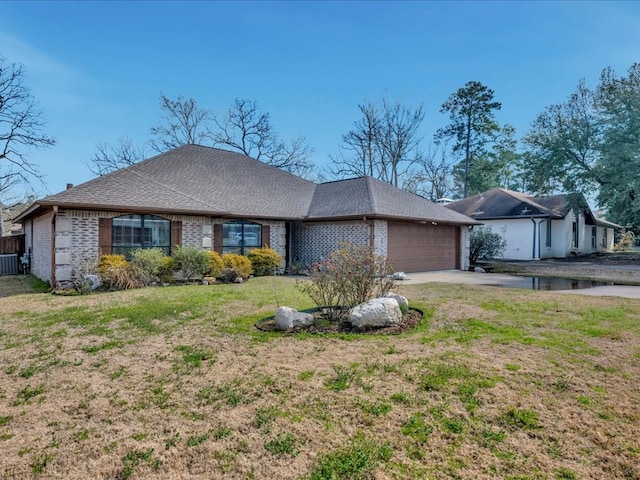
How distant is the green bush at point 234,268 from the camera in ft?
42.5

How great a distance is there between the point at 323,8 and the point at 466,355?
12.7 metres

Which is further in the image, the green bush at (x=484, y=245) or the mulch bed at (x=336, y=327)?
the green bush at (x=484, y=245)

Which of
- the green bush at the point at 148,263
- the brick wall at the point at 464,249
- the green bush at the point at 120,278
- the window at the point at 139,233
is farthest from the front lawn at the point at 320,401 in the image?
the brick wall at the point at 464,249

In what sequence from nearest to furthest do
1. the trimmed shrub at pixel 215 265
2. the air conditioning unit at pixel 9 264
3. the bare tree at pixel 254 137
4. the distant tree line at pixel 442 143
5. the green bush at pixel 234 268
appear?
1. the trimmed shrub at pixel 215 265
2. the green bush at pixel 234 268
3. the air conditioning unit at pixel 9 264
4. the distant tree line at pixel 442 143
5. the bare tree at pixel 254 137

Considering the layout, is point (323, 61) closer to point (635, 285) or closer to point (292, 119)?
point (292, 119)

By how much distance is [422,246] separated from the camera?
1723cm

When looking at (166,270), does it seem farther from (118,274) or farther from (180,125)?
(180,125)

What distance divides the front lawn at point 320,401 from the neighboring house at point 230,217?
567cm

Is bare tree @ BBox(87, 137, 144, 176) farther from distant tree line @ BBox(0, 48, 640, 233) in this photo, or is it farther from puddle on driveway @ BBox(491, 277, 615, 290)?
puddle on driveway @ BBox(491, 277, 615, 290)

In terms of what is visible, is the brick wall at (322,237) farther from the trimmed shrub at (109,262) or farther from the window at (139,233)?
the trimmed shrub at (109,262)

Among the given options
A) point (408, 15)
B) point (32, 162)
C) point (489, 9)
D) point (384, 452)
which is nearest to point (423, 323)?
point (384, 452)

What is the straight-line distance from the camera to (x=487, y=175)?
35.9m

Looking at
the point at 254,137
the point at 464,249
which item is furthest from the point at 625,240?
the point at 254,137

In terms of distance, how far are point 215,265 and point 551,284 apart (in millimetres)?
11518
